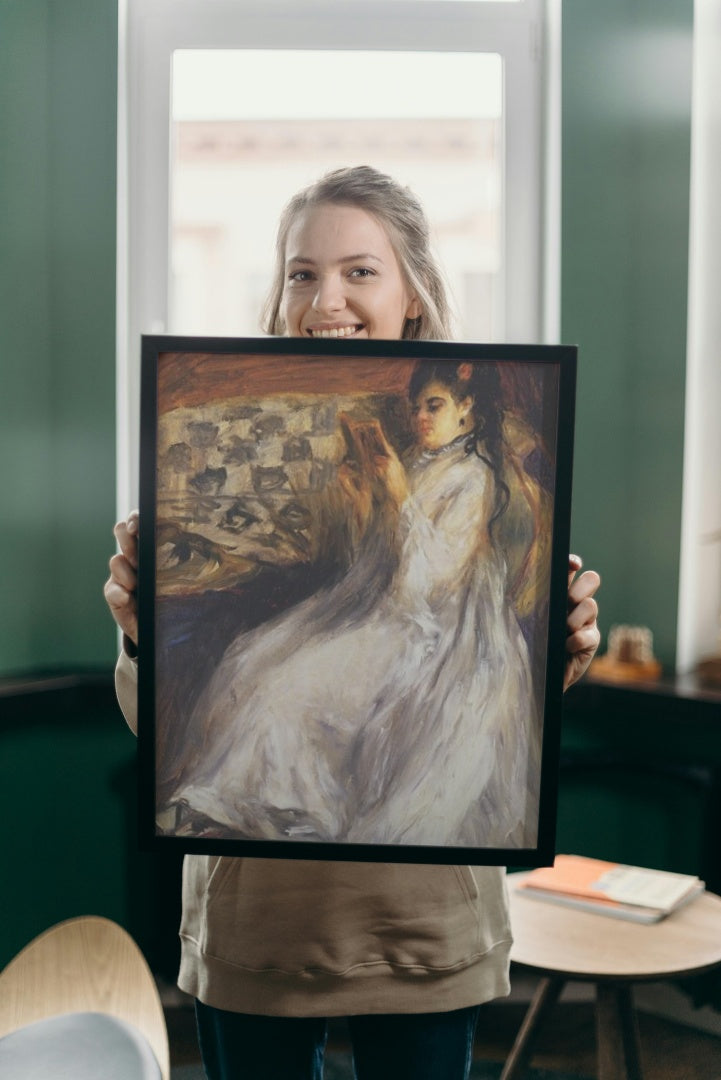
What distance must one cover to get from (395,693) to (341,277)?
1.51 ft

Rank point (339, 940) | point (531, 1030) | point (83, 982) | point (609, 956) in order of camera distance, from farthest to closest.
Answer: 1. point (531, 1030)
2. point (609, 956)
3. point (339, 940)
4. point (83, 982)

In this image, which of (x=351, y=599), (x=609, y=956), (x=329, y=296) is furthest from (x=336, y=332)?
(x=609, y=956)

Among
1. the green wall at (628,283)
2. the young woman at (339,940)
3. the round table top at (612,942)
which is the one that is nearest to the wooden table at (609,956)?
the round table top at (612,942)

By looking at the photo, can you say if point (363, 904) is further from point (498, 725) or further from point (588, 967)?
point (588, 967)

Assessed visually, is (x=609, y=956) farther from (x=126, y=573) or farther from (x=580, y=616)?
(x=126, y=573)

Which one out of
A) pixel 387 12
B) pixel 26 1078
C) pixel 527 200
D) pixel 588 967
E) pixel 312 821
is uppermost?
pixel 387 12

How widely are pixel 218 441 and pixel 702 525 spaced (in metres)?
1.91

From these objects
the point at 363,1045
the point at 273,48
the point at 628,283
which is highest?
→ the point at 273,48

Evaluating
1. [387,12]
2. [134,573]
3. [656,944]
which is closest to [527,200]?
[387,12]

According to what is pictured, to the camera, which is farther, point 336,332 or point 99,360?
point 99,360

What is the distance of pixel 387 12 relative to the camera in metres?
2.57

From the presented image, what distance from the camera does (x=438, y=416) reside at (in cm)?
98

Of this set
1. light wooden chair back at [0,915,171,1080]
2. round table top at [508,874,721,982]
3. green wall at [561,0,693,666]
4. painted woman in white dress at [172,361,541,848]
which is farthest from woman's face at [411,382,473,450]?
green wall at [561,0,693,666]

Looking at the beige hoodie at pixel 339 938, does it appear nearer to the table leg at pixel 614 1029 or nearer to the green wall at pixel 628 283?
the table leg at pixel 614 1029
